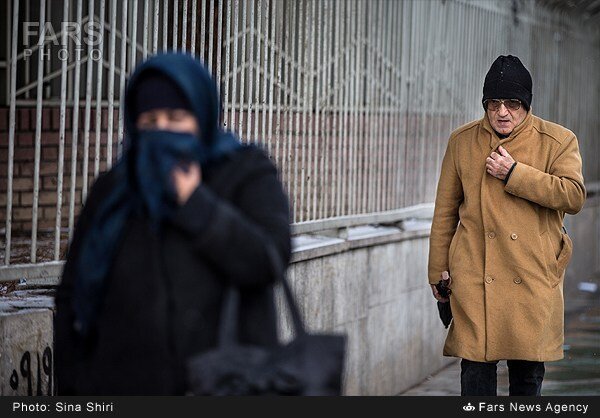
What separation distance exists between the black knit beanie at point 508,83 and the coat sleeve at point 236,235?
9.53ft

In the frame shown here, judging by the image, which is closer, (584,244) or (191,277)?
(191,277)

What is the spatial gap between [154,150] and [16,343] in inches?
80.2

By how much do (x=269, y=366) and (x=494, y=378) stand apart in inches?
131

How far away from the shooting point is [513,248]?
6.33 m

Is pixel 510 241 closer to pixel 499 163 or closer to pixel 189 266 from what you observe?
pixel 499 163

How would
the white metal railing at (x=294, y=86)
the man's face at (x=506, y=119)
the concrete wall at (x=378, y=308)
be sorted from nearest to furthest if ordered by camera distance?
the white metal railing at (x=294, y=86)
the man's face at (x=506, y=119)
the concrete wall at (x=378, y=308)

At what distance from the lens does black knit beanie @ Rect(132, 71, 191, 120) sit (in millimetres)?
3559

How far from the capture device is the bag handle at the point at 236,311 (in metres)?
3.38

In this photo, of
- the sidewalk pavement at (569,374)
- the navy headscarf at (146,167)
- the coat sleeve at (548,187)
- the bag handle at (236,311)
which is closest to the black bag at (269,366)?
the bag handle at (236,311)

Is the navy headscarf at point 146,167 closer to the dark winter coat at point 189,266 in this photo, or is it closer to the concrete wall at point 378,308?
the dark winter coat at point 189,266

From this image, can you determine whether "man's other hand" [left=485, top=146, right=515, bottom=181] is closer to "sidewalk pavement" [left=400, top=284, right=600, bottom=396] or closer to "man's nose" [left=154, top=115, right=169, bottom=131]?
"man's nose" [left=154, top=115, right=169, bottom=131]

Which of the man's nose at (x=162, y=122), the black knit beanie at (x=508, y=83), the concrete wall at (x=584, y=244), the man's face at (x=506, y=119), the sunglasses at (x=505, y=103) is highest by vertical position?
the black knit beanie at (x=508, y=83)

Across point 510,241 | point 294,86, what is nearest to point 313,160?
point 294,86

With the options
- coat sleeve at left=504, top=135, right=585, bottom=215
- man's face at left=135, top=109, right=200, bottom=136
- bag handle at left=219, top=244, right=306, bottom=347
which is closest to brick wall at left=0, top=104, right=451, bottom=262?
coat sleeve at left=504, top=135, right=585, bottom=215
